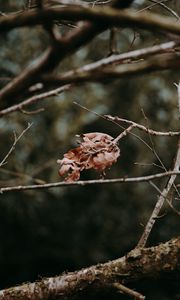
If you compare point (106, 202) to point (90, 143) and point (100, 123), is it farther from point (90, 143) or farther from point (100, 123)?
point (90, 143)

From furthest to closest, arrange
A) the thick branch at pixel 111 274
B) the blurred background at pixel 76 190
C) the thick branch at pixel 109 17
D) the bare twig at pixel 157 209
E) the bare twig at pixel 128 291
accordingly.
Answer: the blurred background at pixel 76 190
the bare twig at pixel 157 209
the thick branch at pixel 111 274
the bare twig at pixel 128 291
the thick branch at pixel 109 17

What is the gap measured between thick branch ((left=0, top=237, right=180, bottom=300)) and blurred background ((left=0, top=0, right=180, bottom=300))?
5.40m

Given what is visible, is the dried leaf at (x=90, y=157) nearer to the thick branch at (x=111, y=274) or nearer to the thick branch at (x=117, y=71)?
the thick branch at (x=111, y=274)

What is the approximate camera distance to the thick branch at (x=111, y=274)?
7.86 feet

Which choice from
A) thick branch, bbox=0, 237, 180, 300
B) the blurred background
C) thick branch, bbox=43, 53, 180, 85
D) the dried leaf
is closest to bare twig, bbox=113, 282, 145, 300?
thick branch, bbox=0, 237, 180, 300

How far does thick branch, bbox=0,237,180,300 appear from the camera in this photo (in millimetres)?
2395

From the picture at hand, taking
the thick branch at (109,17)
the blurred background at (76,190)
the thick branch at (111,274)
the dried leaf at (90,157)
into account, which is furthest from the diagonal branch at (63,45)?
the blurred background at (76,190)

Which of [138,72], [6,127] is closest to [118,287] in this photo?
[138,72]

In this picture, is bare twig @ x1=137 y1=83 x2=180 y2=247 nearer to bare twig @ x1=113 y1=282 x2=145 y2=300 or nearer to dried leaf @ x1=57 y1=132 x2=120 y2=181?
bare twig @ x1=113 y1=282 x2=145 y2=300

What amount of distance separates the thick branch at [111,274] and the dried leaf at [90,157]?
0.47m

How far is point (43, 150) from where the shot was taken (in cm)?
852

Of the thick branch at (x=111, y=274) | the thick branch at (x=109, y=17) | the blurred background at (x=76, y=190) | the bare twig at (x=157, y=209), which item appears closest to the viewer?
the thick branch at (x=109, y=17)

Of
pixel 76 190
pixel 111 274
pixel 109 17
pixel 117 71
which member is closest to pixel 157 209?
pixel 111 274

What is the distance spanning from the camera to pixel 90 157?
2.53 m
